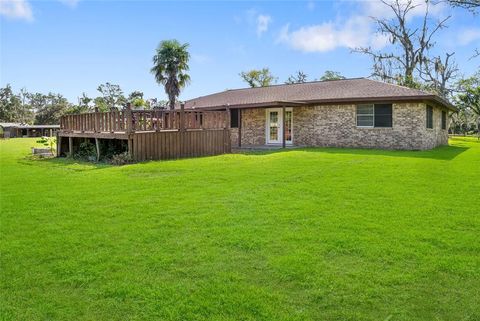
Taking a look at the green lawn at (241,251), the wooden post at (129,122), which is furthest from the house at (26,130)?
the green lawn at (241,251)

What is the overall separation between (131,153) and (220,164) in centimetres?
308

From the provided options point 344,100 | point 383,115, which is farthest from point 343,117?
point 383,115

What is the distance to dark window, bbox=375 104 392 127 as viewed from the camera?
17531mm

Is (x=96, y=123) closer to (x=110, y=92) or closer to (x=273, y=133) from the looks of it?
(x=273, y=133)

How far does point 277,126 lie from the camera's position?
2047cm

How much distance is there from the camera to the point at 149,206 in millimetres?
6480

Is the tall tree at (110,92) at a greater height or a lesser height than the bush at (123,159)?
greater

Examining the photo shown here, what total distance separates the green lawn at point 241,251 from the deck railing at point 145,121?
16.9ft

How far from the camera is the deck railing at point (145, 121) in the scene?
13312 millimetres

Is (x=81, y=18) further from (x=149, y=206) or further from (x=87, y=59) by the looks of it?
(x=149, y=206)

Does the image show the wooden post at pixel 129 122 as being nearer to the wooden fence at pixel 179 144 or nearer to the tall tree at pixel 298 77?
the wooden fence at pixel 179 144

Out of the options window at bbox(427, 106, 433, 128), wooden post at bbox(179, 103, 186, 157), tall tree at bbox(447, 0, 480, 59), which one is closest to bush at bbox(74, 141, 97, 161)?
wooden post at bbox(179, 103, 186, 157)

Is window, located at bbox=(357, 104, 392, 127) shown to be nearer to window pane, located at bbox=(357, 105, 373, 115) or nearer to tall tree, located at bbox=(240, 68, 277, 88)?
window pane, located at bbox=(357, 105, 373, 115)

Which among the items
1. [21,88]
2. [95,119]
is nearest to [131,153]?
[95,119]
